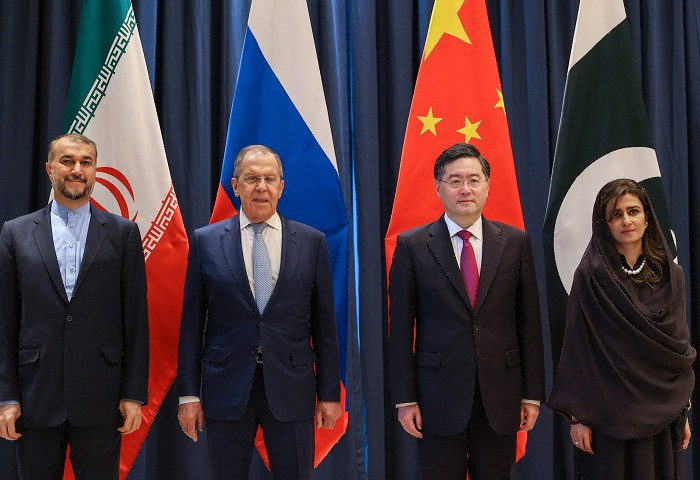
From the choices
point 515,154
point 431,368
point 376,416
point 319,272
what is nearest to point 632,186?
point 431,368

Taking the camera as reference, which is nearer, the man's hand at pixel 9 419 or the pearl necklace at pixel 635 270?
the man's hand at pixel 9 419

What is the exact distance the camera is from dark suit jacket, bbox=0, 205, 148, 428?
7.82 ft

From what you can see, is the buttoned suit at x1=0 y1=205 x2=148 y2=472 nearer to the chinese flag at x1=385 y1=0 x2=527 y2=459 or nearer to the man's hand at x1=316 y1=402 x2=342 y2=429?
the man's hand at x1=316 y1=402 x2=342 y2=429

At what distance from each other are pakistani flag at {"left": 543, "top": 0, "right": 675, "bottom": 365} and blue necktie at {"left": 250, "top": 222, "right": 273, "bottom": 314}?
4.18 feet

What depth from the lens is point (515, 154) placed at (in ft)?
12.7

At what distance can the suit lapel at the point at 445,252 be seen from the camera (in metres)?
2.43

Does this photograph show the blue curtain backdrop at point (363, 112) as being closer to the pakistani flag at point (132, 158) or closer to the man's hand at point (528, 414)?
the pakistani flag at point (132, 158)

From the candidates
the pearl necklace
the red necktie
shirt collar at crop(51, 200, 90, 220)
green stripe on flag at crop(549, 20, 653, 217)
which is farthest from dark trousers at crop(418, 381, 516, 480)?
shirt collar at crop(51, 200, 90, 220)

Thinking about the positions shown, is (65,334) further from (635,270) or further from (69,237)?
(635,270)

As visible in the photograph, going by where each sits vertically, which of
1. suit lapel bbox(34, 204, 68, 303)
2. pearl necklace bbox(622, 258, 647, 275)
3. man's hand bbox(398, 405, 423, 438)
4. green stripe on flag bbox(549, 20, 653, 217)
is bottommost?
man's hand bbox(398, 405, 423, 438)

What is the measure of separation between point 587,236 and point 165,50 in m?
2.20

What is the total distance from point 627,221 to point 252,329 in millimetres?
1301

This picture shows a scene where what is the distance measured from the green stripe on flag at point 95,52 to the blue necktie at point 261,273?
3.61ft

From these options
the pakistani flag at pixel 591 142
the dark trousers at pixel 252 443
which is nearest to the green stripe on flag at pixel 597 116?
the pakistani flag at pixel 591 142
